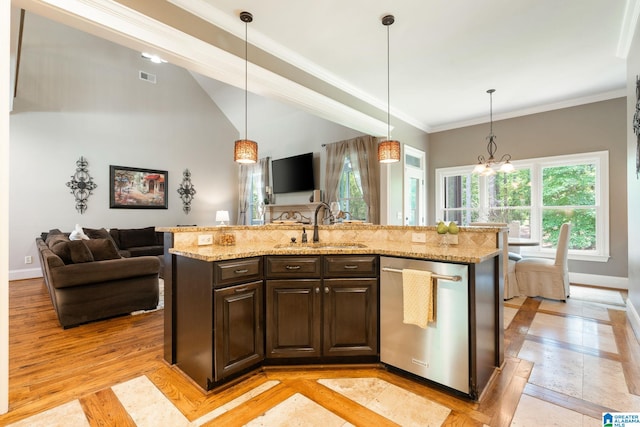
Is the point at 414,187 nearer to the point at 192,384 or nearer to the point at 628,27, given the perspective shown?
the point at 628,27

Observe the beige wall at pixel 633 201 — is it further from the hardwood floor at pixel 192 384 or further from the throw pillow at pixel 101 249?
the throw pillow at pixel 101 249

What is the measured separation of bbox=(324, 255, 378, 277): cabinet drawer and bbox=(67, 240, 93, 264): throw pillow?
281 cm

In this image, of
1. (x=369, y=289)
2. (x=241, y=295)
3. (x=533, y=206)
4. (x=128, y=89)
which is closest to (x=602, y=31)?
(x=533, y=206)

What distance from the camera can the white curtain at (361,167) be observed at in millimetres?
5247

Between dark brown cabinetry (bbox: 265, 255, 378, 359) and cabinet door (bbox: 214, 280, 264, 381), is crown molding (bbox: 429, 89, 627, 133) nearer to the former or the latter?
dark brown cabinetry (bbox: 265, 255, 378, 359)

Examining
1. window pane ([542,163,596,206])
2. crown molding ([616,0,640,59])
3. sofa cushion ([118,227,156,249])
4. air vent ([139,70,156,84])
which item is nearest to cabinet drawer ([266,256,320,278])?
crown molding ([616,0,640,59])

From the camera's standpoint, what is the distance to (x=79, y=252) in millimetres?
3174

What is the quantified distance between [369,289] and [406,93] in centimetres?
349

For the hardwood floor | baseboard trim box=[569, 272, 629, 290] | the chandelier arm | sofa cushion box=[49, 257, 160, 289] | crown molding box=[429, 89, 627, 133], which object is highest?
crown molding box=[429, 89, 627, 133]

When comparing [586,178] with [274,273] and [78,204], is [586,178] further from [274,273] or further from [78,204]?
[78,204]

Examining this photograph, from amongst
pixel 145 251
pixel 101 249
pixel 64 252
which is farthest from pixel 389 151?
pixel 145 251

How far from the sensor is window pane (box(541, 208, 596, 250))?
473cm

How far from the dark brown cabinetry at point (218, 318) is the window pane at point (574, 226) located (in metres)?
5.33

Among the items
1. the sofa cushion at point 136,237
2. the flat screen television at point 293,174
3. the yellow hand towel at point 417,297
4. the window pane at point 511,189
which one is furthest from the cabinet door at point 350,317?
the sofa cushion at point 136,237
